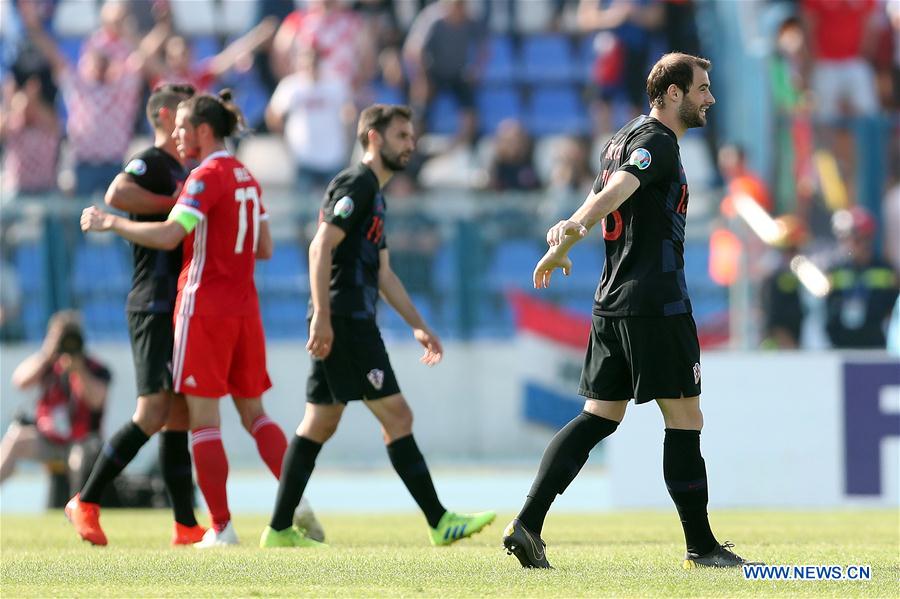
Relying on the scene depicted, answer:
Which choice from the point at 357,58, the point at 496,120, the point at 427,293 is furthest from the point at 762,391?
the point at 496,120

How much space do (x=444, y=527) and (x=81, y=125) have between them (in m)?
8.71

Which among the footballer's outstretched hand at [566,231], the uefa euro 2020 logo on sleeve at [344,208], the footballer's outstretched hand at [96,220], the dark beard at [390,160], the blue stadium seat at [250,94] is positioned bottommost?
the footballer's outstretched hand at [566,231]

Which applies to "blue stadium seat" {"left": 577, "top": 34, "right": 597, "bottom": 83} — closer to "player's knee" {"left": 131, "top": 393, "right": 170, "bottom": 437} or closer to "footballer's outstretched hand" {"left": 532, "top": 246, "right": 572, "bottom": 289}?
"player's knee" {"left": 131, "top": 393, "right": 170, "bottom": 437}

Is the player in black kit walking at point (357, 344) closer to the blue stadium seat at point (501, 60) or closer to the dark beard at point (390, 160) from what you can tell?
the dark beard at point (390, 160)

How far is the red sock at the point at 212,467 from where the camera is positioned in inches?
321

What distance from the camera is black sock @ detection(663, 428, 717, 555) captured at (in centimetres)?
667

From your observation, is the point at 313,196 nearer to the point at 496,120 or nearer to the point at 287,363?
the point at 287,363

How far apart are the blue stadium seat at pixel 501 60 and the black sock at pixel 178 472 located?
1133 centimetres

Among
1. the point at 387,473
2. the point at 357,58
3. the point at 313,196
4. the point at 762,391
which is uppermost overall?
the point at 357,58

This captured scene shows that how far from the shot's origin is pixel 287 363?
48.7 feet

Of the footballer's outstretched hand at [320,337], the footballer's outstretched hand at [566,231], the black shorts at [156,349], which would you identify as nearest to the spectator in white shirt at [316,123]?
the black shorts at [156,349]

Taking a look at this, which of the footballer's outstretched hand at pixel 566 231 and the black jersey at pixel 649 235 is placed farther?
the black jersey at pixel 649 235

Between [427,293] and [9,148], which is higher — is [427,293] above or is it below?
below

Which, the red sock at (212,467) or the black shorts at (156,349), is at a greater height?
the black shorts at (156,349)
